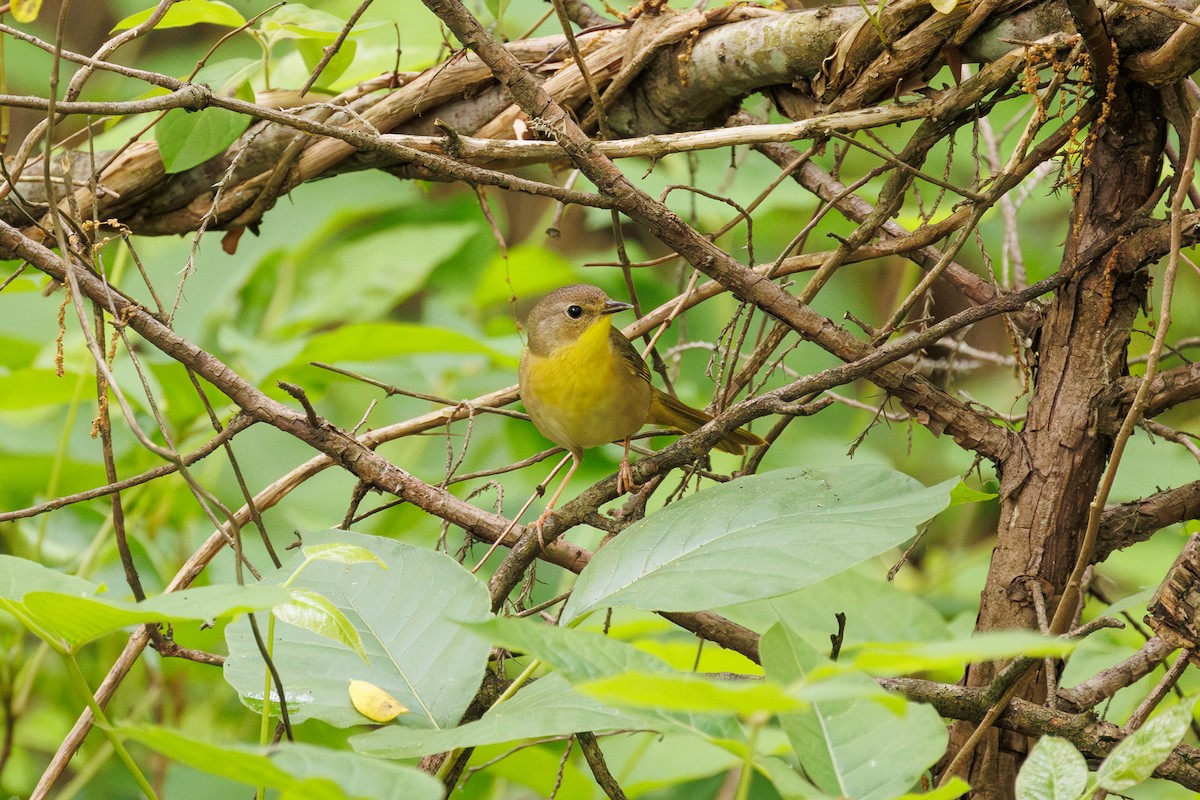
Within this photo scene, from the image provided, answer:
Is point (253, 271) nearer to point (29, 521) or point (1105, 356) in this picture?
point (29, 521)

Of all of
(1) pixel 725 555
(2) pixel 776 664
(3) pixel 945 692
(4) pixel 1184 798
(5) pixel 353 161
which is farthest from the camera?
(4) pixel 1184 798

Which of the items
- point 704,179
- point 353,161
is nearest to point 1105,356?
point 353,161

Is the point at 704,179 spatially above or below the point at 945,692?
above

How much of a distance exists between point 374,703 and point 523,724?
0.35 m

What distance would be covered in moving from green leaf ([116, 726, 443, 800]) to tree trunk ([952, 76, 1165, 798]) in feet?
3.86

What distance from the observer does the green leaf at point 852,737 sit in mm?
1020

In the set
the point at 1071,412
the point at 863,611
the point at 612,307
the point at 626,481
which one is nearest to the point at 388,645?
the point at 626,481

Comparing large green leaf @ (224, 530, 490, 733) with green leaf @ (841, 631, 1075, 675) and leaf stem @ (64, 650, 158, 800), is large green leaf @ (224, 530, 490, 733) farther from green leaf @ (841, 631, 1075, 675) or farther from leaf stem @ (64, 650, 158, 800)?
green leaf @ (841, 631, 1075, 675)

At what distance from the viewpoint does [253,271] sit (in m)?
3.90

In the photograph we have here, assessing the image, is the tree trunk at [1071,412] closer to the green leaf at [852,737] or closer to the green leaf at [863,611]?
the green leaf at [863,611]

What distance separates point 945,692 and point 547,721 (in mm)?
797

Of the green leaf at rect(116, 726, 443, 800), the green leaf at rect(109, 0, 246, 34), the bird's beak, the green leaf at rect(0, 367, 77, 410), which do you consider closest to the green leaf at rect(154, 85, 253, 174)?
the green leaf at rect(109, 0, 246, 34)

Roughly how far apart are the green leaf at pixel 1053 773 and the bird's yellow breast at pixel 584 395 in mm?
1906

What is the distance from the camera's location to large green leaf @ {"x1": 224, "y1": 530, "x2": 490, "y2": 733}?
4.30ft
